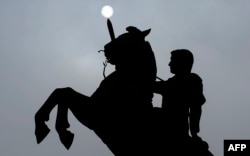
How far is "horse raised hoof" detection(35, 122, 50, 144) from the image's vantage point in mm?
7054

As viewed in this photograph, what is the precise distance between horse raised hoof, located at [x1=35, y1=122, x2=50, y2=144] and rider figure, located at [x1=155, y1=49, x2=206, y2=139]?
2.31m

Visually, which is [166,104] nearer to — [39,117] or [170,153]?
[170,153]

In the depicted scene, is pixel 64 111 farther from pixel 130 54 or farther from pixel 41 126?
pixel 130 54

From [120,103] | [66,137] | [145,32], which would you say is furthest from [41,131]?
[145,32]

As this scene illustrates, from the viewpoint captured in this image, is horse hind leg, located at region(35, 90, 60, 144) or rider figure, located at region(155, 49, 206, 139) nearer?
horse hind leg, located at region(35, 90, 60, 144)

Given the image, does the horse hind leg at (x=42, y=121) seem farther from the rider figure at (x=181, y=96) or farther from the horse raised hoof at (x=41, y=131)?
the rider figure at (x=181, y=96)

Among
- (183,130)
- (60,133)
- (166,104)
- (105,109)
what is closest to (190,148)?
(183,130)

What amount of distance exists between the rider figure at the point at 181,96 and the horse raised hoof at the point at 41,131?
91.1 inches

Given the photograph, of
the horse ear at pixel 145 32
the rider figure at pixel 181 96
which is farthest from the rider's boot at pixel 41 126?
the horse ear at pixel 145 32

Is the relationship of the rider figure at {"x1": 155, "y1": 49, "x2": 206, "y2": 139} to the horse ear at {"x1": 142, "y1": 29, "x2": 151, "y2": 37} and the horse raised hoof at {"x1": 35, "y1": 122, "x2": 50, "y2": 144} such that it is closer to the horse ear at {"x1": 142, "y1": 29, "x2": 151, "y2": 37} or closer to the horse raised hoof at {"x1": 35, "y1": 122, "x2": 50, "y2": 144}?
the horse ear at {"x1": 142, "y1": 29, "x2": 151, "y2": 37}

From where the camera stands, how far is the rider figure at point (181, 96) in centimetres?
780

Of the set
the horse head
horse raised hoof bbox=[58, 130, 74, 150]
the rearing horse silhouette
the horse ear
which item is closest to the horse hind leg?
the rearing horse silhouette

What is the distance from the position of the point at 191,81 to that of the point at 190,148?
132 centimetres

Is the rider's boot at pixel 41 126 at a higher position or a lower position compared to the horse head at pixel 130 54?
lower
